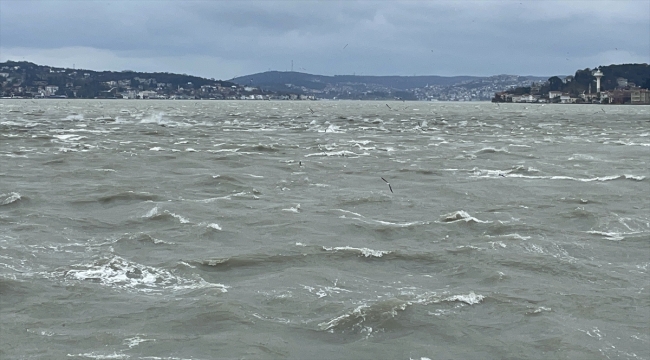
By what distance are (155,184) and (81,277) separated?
43.6ft

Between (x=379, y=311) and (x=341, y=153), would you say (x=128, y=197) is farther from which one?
(x=341, y=153)

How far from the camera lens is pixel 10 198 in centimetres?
2217

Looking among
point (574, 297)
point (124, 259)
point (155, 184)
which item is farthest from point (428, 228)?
point (155, 184)

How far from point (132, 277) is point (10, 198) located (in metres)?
10.3

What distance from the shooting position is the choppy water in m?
10.9

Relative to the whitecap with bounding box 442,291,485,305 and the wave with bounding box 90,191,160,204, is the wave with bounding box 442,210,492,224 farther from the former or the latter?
the wave with bounding box 90,191,160,204

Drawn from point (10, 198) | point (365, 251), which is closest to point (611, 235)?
point (365, 251)

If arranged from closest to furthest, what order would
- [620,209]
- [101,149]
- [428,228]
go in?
[428,228], [620,209], [101,149]

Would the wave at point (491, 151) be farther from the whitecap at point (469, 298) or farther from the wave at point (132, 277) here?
the wave at point (132, 277)

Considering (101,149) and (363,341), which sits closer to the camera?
(363,341)

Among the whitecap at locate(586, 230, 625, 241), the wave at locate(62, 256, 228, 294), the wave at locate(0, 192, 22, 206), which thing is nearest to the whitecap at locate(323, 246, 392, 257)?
the wave at locate(62, 256, 228, 294)

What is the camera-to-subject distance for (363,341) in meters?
10.9

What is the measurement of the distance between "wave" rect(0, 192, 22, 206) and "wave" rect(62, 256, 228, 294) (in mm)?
8390

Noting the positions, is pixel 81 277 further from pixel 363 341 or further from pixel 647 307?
pixel 647 307
